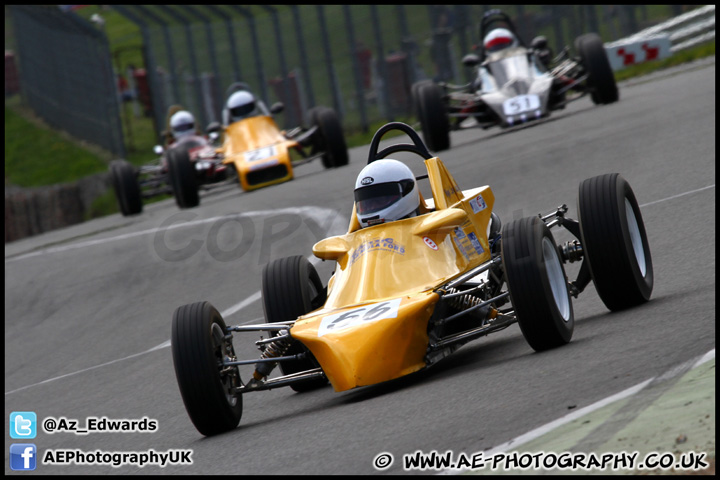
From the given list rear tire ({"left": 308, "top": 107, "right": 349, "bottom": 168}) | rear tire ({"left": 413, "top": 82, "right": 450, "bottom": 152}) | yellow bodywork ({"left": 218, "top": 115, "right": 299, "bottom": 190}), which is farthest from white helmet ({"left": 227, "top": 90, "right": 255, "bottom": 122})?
rear tire ({"left": 413, "top": 82, "right": 450, "bottom": 152})

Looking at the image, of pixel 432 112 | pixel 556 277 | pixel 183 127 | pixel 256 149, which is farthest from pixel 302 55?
pixel 556 277

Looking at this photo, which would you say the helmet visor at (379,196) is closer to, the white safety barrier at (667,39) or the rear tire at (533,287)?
the rear tire at (533,287)

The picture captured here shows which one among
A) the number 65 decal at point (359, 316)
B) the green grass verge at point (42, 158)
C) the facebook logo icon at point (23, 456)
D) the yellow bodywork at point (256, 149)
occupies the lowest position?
the green grass verge at point (42, 158)

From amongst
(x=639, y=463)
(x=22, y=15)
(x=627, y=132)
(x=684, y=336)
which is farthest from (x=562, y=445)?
(x=22, y=15)

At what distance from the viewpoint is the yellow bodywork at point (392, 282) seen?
5.97 m

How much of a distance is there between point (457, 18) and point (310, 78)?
367 cm

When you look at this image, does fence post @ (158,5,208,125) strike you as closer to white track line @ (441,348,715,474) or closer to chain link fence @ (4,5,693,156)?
chain link fence @ (4,5,693,156)

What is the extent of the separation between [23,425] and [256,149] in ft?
34.3

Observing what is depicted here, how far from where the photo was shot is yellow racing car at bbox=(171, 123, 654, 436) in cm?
600

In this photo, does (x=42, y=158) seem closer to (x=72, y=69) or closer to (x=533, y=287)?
(x=72, y=69)

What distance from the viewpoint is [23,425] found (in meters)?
8.39
